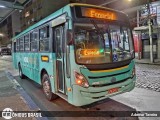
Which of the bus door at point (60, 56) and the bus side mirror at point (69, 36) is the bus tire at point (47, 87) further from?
the bus side mirror at point (69, 36)

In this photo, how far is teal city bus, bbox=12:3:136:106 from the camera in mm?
3951

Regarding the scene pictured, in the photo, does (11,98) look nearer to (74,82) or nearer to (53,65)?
(53,65)

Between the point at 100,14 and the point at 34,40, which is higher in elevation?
the point at 100,14

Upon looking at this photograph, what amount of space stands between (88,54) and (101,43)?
56cm

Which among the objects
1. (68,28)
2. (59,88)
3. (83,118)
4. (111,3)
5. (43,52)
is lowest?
(83,118)

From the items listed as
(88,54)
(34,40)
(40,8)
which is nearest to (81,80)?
(88,54)

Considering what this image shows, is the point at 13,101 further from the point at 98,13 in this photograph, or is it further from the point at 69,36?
the point at 98,13

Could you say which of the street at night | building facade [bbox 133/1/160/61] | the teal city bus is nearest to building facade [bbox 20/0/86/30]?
building facade [bbox 133/1/160/61]

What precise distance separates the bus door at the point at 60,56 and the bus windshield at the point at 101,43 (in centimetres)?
66

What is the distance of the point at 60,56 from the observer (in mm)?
4746

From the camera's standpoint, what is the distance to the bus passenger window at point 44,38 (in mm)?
5484

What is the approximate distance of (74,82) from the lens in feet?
13.1

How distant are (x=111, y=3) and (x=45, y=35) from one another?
20.7m

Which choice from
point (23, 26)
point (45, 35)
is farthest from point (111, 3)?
point (23, 26)
